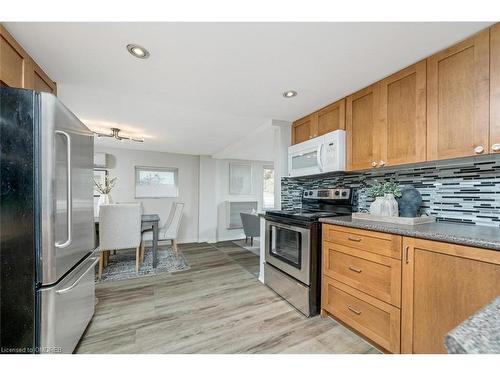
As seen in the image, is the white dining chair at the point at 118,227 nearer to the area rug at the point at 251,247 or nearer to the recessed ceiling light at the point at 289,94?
the area rug at the point at 251,247

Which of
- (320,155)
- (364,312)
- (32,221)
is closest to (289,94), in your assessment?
(320,155)

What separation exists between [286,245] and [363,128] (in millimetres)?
1376

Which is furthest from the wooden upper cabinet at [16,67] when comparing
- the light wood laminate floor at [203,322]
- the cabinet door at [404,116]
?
the cabinet door at [404,116]

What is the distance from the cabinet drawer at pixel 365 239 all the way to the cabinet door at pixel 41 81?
251cm

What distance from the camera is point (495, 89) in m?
1.19

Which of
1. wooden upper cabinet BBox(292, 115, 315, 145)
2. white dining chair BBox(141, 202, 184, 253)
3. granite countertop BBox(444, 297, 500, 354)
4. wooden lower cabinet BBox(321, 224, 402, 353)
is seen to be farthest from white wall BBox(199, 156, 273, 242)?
granite countertop BBox(444, 297, 500, 354)

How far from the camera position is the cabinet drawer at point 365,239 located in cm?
138

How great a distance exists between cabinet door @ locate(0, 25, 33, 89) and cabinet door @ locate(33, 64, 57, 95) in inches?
3.5

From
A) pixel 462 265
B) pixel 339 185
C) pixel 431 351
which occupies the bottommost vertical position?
pixel 431 351

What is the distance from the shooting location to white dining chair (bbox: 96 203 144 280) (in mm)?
2846

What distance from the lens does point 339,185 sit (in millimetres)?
2498
